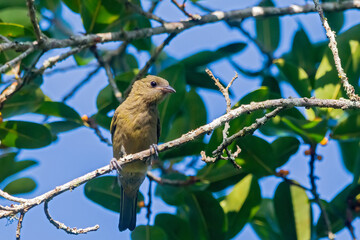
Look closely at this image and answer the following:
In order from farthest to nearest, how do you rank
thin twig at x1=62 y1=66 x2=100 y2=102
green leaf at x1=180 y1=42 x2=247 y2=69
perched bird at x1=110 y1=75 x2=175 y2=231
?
thin twig at x1=62 y1=66 x2=100 y2=102 < green leaf at x1=180 y1=42 x2=247 y2=69 < perched bird at x1=110 y1=75 x2=175 y2=231

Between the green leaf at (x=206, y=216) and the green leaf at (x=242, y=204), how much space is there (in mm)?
169

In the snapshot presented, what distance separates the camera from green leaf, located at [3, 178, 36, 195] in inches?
202

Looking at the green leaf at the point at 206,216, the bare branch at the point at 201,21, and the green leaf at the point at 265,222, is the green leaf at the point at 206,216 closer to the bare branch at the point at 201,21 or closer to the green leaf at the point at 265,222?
the green leaf at the point at 265,222

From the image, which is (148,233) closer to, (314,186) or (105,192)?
(105,192)

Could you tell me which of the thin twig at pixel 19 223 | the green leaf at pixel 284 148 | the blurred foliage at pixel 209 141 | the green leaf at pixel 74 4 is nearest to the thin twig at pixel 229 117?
the thin twig at pixel 19 223

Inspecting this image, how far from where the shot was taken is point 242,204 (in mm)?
5047

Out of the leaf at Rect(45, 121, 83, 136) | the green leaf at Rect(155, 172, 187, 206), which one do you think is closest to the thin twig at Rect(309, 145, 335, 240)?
the green leaf at Rect(155, 172, 187, 206)

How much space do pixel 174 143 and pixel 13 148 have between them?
7.69 feet

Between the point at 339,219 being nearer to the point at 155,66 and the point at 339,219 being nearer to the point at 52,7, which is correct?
the point at 155,66

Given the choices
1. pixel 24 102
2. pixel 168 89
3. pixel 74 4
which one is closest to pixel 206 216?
pixel 168 89

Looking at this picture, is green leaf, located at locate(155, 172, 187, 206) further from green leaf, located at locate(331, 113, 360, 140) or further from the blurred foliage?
green leaf, located at locate(331, 113, 360, 140)

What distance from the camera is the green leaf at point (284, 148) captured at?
4.80 m

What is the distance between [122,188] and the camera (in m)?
5.50

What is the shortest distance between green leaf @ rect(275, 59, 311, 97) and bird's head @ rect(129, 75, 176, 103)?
3.89ft
